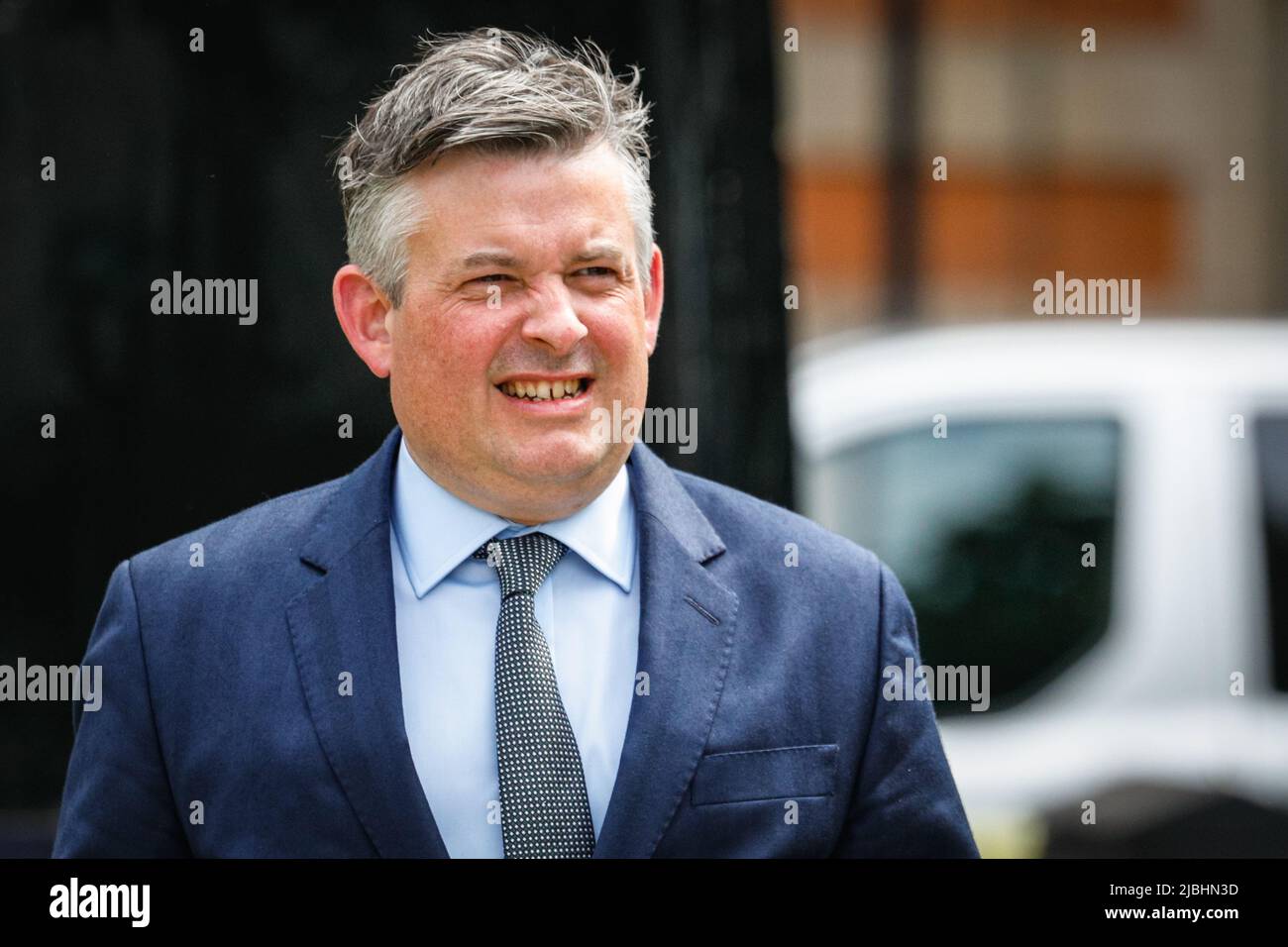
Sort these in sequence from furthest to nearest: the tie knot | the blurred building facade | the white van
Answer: the blurred building facade
the white van
the tie knot

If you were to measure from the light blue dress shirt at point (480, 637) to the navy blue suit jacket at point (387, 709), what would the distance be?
0.03 meters

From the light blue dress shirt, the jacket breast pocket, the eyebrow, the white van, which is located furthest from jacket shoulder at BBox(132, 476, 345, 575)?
the white van

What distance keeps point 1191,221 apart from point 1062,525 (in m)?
1.91

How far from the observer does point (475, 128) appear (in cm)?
207

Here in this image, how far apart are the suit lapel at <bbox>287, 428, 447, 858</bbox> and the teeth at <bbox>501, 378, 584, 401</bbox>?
0.23 meters

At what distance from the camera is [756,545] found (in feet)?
7.47

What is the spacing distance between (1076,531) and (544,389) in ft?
7.34

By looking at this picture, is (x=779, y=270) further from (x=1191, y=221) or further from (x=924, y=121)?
(x=1191, y=221)

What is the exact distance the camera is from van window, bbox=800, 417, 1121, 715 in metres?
3.86

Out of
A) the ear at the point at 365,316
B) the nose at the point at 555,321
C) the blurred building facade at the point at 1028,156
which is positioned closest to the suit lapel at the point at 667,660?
the nose at the point at 555,321

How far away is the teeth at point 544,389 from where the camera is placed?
6.98 ft

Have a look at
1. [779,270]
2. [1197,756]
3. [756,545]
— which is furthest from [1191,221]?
[756,545]

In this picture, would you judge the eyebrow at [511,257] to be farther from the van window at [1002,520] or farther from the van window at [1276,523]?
the van window at [1276,523]

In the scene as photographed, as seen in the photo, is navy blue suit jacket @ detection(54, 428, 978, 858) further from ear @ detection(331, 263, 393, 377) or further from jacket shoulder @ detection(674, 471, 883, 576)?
ear @ detection(331, 263, 393, 377)
